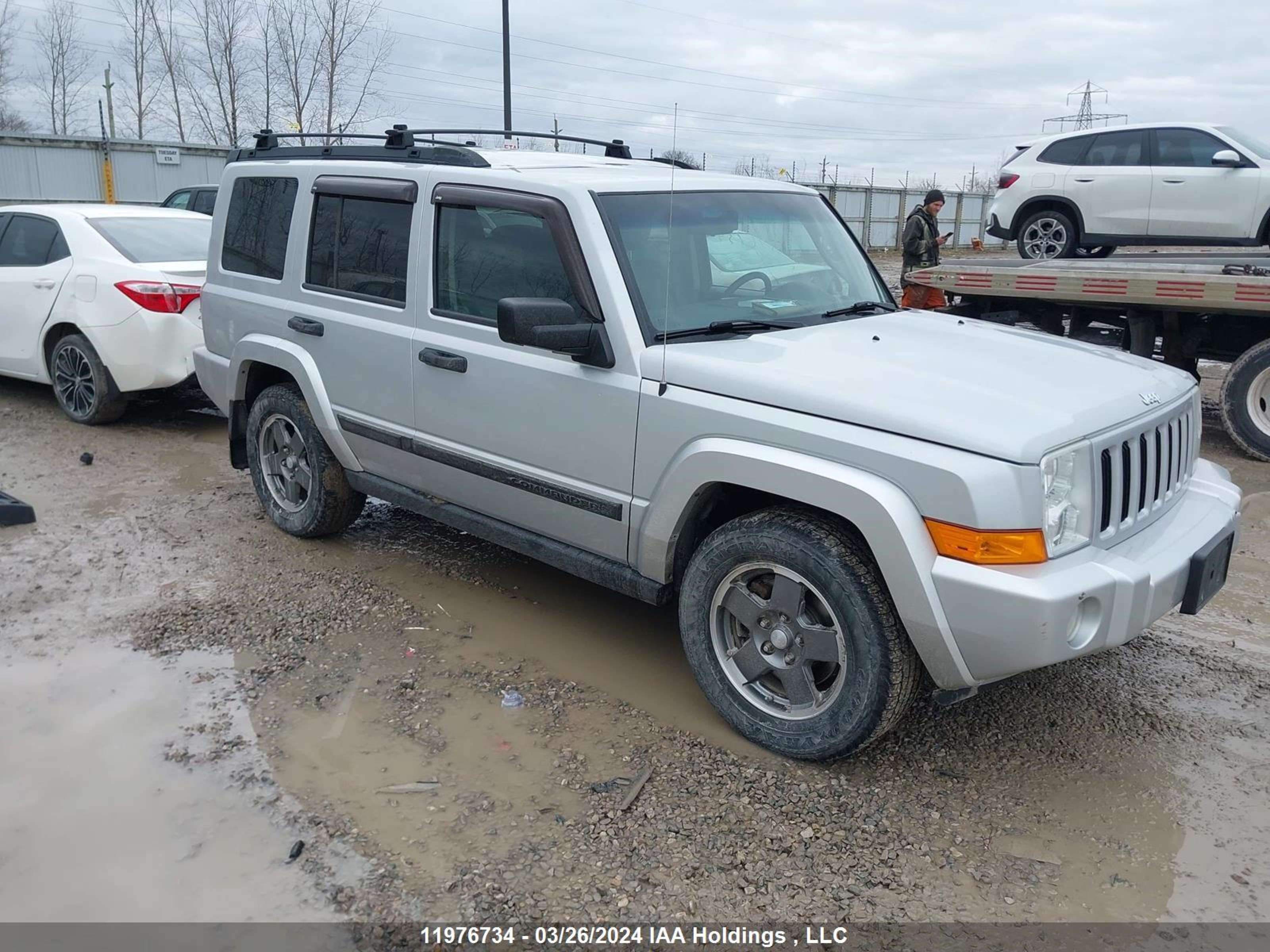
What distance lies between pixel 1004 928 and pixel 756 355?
6.29 feet

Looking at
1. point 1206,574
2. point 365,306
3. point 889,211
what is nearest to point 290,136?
point 365,306

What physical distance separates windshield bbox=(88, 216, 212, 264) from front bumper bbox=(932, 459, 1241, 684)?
6585mm

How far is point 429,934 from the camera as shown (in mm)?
2762

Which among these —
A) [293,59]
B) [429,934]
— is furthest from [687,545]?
[293,59]

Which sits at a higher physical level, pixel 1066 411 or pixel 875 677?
pixel 1066 411

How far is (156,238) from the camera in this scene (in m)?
8.16

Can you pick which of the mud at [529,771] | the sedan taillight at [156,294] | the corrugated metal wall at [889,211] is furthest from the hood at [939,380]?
the corrugated metal wall at [889,211]

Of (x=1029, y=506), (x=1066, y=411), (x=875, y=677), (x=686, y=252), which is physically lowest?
(x=875, y=677)

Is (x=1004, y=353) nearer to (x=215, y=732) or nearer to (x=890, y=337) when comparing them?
(x=890, y=337)

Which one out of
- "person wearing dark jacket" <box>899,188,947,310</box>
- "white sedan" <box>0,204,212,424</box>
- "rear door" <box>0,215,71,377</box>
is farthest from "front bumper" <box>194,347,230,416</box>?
"person wearing dark jacket" <box>899,188,947,310</box>

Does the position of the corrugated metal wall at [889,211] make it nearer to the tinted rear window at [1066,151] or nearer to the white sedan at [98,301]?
the tinted rear window at [1066,151]

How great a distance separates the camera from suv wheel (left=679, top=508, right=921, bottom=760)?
3264mm

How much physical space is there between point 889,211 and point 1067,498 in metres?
34.5

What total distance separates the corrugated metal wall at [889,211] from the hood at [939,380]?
94.3 ft
